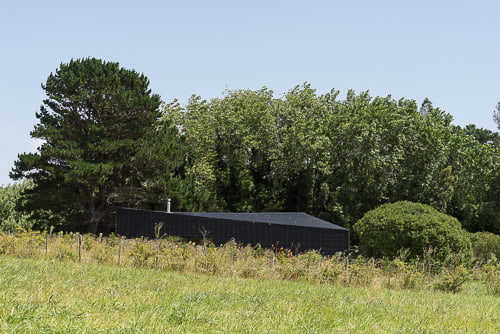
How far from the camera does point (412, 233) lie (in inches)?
871

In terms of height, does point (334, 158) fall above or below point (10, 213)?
above

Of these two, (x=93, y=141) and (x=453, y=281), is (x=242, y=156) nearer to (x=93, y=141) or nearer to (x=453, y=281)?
(x=93, y=141)

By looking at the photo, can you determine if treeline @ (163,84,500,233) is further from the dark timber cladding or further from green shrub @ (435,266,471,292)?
green shrub @ (435,266,471,292)

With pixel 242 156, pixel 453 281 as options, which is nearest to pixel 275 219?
pixel 453 281

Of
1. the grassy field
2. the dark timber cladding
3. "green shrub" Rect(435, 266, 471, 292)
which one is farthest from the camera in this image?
the dark timber cladding

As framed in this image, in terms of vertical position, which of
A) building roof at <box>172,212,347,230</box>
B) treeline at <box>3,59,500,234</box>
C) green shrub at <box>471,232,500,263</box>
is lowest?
green shrub at <box>471,232,500,263</box>

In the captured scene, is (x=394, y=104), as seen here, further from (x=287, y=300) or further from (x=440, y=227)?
(x=287, y=300)

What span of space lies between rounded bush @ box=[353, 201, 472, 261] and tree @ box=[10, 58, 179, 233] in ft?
40.4

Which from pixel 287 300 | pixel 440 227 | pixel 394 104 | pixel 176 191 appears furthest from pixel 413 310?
pixel 394 104

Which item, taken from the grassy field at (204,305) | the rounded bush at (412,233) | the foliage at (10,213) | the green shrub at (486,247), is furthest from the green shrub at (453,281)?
the foliage at (10,213)

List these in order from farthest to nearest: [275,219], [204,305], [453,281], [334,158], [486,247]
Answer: [334,158]
[486,247]
[275,219]
[453,281]
[204,305]

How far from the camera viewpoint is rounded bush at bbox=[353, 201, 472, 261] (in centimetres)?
2173

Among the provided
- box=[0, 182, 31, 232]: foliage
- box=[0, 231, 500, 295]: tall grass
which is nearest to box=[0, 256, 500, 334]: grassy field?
box=[0, 231, 500, 295]: tall grass

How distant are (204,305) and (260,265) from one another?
579 cm
